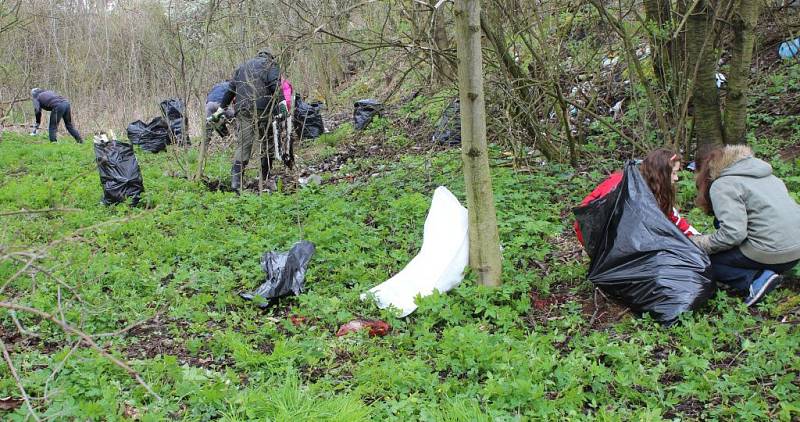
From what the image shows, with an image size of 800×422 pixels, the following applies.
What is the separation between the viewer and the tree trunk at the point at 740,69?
5324 mm

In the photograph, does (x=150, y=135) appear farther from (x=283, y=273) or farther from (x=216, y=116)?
(x=283, y=273)

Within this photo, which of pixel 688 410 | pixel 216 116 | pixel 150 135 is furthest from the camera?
pixel 150 135

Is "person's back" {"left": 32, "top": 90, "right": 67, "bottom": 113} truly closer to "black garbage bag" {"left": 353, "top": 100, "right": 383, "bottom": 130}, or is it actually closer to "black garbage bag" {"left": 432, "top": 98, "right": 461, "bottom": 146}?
"black garbage bag" {"left": 353, "top": 100, "right": 383, "bottom": 130}

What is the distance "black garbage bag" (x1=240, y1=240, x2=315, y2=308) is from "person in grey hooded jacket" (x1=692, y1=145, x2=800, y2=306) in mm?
2702

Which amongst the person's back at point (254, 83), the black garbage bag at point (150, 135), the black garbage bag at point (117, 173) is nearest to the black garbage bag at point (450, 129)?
the person's back at point (254, 83)

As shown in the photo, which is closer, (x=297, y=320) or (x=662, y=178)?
(x=662, y=178)

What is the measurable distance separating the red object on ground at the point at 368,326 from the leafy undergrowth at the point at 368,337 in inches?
2.8

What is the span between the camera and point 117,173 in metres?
7.14

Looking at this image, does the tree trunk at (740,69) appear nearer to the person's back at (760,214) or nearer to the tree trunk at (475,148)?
the person's back at (760,214)

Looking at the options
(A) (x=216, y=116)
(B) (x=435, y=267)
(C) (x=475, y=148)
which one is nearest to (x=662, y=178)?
(C) (x=475, y=148)

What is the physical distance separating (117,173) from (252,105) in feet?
5.71

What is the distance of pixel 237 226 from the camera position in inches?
240

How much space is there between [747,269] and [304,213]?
3.96 metres

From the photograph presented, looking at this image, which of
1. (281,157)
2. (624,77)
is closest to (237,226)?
(281,157)
